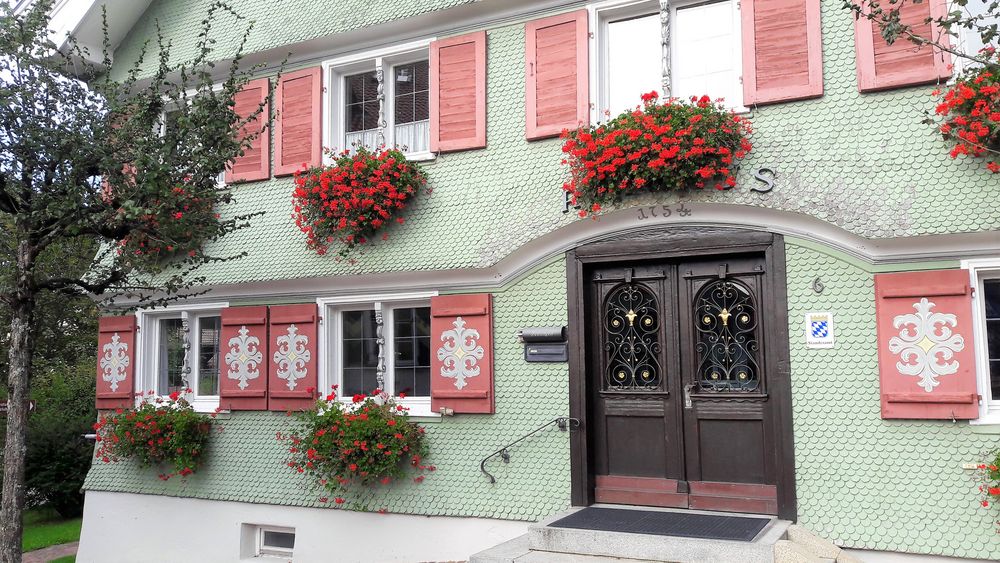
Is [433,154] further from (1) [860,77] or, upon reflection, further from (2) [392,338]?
(1) [860,77]

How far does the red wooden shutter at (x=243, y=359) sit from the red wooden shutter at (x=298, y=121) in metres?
1.63

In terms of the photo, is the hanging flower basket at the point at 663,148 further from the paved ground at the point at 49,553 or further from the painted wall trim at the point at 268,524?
the paved ground at the point at 49,553

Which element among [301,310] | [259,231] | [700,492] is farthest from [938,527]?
[259,231]

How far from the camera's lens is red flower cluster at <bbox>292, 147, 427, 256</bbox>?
8344mm

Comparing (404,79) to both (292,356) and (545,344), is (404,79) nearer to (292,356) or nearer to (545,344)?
(292,356)

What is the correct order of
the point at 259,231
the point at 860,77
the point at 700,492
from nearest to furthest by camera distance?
the point at 860,77, the point at 700,492, the point at 259,231

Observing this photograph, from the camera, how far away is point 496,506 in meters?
7.77

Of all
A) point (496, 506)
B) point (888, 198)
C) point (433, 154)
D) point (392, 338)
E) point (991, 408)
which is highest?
point (433, 154)

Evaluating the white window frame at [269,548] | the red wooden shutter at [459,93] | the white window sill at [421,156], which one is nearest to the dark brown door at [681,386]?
the red wooden shutter at [459,93]

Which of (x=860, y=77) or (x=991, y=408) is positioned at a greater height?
(x=860, y=77)

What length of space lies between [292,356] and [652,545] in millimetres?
4498

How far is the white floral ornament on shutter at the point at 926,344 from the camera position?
6109 mm

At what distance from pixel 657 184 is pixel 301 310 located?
4022 millimetres

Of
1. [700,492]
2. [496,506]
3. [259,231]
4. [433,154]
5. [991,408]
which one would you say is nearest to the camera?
[991,408]
